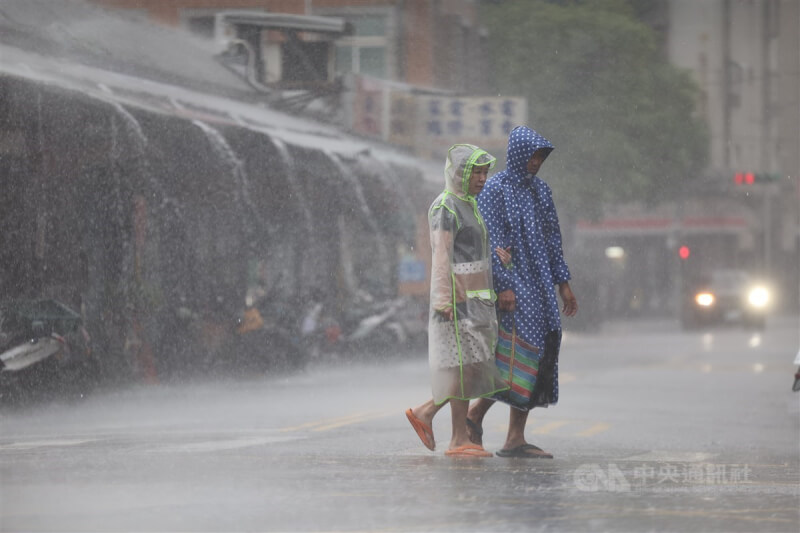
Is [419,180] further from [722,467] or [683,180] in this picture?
[722,467]

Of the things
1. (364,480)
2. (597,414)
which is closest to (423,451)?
(364,480)

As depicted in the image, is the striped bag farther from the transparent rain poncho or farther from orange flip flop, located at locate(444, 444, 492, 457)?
orange flip flop, located at locate(444, 444, 492, 457)

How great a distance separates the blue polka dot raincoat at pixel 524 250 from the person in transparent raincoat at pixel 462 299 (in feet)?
0.33

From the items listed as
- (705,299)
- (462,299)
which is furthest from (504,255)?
(705,299)

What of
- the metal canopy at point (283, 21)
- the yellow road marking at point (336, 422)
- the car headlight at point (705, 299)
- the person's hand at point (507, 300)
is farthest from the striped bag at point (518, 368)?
the car headlight at point (705, 299)

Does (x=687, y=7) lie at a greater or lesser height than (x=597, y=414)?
greater

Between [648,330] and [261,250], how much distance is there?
18.5 meters

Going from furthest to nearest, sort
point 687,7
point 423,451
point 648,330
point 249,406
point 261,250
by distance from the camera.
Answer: point 687,7 → point 648,330 → point 261,250 → point 249,406 → point 423,451

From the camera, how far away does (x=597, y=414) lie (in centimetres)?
1316

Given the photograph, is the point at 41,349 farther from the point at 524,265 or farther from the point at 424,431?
the point at 524,265

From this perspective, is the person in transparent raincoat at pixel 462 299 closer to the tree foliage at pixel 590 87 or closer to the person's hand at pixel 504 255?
the person's hand at pixel 504 255

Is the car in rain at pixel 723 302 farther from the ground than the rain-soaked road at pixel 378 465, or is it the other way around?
the rain-soaked road at pixel 378 465

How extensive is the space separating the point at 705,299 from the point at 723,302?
387 millimetres

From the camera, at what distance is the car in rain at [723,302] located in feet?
125
